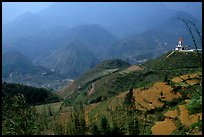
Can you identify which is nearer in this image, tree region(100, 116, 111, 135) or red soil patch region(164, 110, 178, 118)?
tree region(100, 116, 111, 135)

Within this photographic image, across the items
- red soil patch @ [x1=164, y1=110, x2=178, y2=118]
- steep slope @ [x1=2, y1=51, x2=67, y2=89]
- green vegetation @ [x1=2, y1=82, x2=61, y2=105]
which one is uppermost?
steep slope @ [x1=2, y1=51, x2=67, y2=89]

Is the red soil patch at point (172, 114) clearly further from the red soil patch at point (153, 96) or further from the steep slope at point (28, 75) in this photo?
the steep slope at point (28, 75)

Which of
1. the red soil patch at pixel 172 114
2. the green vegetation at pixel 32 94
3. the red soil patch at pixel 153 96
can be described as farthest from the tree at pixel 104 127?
the green vegetation at pixel 32 94

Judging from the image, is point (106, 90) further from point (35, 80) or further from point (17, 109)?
point (35, 80)

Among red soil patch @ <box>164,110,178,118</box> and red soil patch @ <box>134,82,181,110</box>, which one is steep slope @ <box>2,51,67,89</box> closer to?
red soil patch @ <box>134,82,181,110</box>

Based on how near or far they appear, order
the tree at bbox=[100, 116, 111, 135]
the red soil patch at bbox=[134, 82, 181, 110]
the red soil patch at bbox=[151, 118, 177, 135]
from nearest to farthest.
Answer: the red soil patch at bbox=[151, 118, 177, 135], the tree at bbox=[100, 116, 111, 135], the red soil patch at bbox=[134, 82, 181, 110]

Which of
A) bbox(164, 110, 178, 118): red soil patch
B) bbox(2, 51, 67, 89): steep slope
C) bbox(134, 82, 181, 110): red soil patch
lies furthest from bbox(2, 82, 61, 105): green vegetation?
bbox(2, 51, 67, 89): steep slope
